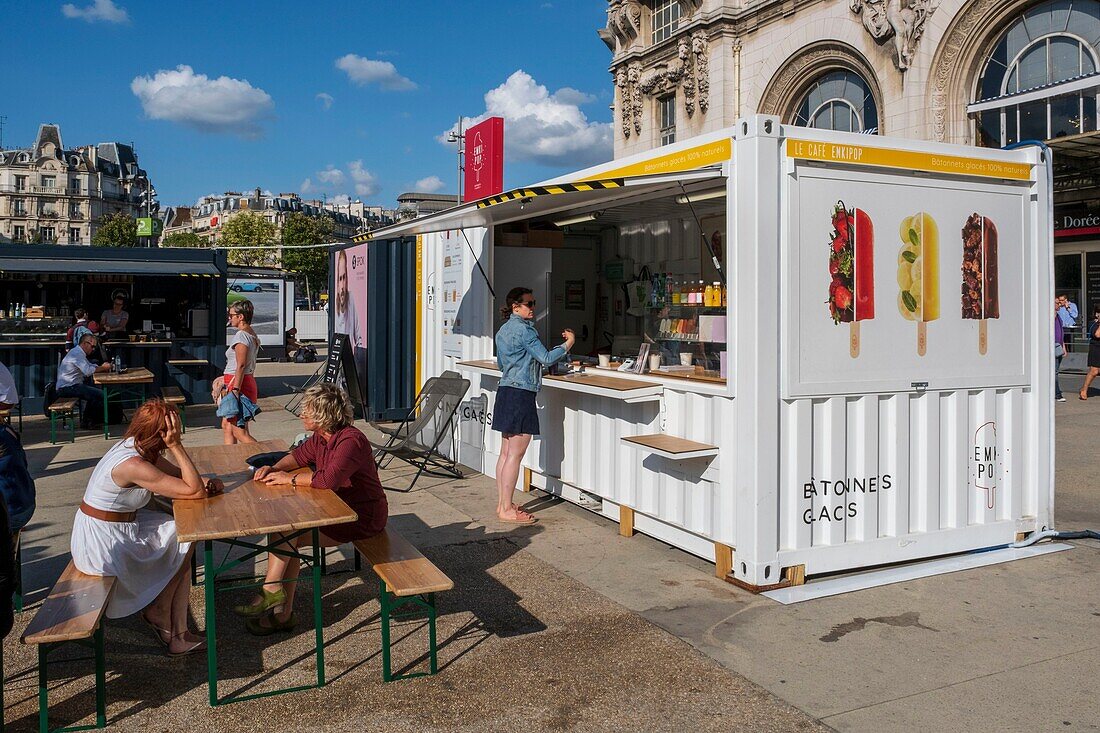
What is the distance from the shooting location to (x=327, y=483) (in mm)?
4234

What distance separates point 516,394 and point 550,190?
5.10 feet

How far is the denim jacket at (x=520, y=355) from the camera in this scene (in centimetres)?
661

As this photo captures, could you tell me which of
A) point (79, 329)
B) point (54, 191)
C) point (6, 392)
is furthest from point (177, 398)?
point (54, 191)

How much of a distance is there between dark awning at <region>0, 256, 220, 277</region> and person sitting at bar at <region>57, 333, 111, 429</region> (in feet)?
5.46

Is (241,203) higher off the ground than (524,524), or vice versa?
(241,203)

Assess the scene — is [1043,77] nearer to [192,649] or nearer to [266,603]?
[266,603]

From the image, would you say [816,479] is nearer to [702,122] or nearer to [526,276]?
[526,276]

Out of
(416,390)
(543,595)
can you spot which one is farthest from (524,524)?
(416,390)

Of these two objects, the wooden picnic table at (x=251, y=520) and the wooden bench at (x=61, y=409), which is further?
the wooden bench at (x=61, y=409)

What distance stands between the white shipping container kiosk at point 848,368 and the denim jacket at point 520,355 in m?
0.43

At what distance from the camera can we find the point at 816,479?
5133 mm

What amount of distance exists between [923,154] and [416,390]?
7165mm

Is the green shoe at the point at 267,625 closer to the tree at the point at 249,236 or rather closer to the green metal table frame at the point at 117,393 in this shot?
the green metal table frame at the point at 117,393

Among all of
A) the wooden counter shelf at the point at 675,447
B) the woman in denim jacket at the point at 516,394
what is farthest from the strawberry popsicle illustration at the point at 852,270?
the woman in denim jacket at the point at 516,394
